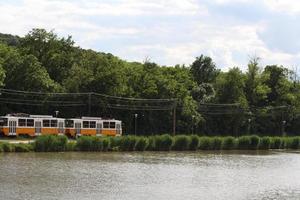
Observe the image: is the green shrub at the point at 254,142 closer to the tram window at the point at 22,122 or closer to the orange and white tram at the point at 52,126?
the orange and white tram at the point at 52,126

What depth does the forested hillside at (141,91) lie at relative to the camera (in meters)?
89.3

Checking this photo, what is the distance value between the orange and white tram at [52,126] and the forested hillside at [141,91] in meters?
6.11

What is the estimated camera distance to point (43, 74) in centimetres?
8900

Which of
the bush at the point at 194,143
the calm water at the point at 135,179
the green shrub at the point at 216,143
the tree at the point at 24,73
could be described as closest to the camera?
the calm water at the point at 135,179

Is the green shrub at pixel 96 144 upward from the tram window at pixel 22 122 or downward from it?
downward

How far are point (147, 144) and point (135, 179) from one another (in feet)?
112

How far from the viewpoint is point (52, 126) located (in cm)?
8031

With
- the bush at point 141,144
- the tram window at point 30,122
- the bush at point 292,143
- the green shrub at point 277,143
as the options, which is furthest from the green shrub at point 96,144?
the bush at point 292,143

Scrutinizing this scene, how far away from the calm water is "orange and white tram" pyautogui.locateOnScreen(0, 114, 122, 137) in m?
18.2

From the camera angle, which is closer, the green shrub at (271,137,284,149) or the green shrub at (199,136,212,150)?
the green shrub at (199,136,212,150)

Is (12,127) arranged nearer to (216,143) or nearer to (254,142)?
(216,143)

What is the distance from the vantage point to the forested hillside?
89312mm

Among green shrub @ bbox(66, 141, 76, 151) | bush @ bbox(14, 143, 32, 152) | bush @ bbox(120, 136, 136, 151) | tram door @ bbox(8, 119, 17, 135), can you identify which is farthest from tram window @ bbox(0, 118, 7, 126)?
bush @ bbox(120, 136, 136, 151)

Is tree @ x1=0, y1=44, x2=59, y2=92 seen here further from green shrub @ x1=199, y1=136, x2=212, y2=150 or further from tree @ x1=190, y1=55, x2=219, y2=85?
tree @ x1=190, y1=55, x2=219, y2=85
